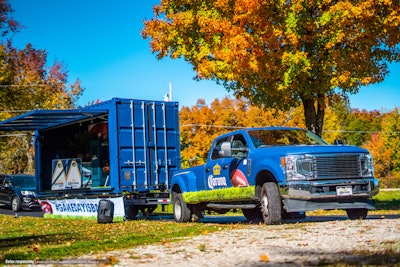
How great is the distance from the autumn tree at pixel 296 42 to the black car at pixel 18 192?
1196 centimetres

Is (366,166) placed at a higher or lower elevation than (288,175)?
higher

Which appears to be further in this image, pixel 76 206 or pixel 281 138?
pixel 76 206

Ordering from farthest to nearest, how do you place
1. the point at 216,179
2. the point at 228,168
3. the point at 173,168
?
the point at 173,168, the point at 216,179, the point at 228,168

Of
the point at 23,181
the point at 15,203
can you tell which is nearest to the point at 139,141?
the point at 15,203

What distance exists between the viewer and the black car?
29391 millimetres


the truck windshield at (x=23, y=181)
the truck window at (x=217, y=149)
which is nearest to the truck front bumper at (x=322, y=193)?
the truck window at (x=217, y=149)

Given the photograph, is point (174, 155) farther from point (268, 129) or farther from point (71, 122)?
point (268, 129)

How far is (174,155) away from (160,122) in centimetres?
114

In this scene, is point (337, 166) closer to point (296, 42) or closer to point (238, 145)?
point (238, 145)

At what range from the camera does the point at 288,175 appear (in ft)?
40.5

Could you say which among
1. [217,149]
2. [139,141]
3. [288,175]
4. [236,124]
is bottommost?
[288,175]

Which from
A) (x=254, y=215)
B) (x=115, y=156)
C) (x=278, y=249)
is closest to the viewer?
(x=278, y=249)

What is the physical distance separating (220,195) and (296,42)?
22.0 ft

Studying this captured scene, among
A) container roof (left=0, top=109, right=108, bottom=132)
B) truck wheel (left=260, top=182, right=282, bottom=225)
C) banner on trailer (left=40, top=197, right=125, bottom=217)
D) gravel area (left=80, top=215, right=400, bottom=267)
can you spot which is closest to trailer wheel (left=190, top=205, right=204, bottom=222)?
banner on trailer (left=40, top=197, right=125, bottom=217)
